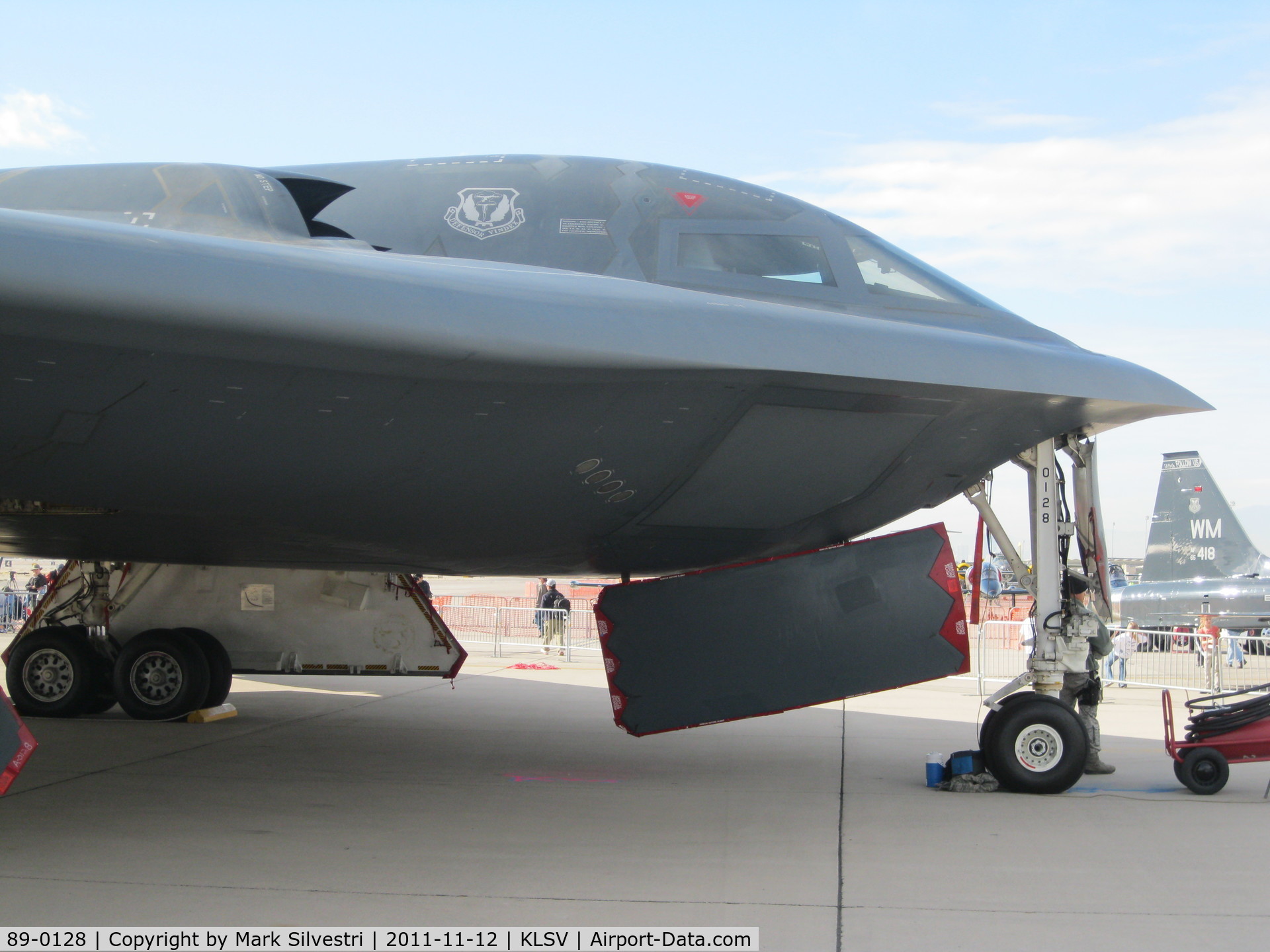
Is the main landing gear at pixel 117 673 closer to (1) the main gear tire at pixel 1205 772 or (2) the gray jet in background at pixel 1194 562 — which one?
(1) the main gear tire at pixel 1205 772

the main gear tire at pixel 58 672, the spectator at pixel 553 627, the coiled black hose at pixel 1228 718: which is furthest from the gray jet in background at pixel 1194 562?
the main gear tire at pixel 58 672

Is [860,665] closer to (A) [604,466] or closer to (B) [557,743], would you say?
(A) [604,466]

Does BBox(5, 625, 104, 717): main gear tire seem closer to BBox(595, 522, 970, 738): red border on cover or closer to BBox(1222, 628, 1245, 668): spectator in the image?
BBox(595, 522, 970, 738): red border on cover

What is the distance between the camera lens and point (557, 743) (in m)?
9.35

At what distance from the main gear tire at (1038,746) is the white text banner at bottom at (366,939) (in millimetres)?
3460

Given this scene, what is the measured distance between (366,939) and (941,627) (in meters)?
3.94

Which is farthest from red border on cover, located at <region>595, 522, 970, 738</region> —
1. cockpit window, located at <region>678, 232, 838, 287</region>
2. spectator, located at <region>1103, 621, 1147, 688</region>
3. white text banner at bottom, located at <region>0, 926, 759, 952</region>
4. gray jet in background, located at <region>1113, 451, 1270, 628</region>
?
gray jet in background, located at <region>1113, 451, 1270, 628</region>

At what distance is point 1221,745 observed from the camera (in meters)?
7.20

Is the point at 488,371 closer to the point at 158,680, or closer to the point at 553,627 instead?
the point at 158,680

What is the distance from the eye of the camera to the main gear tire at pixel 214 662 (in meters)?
10.2

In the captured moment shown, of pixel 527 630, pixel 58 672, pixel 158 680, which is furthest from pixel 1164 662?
pixel 58 672

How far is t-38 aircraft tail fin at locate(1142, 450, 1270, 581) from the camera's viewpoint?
29.1 m

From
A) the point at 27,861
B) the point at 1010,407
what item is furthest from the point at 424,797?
the point at 1010,407

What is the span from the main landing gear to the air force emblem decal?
576 centimetres
